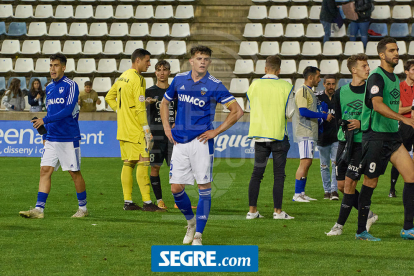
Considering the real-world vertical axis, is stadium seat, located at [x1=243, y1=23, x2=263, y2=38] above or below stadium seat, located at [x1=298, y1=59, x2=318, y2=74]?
above

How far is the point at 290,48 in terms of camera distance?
20156mm

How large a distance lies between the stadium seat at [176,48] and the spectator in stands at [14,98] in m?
5.19

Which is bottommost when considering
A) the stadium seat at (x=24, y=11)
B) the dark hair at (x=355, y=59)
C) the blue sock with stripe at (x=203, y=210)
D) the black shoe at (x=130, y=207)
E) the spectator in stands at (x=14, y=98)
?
the black shoe at (x=130, y=207)

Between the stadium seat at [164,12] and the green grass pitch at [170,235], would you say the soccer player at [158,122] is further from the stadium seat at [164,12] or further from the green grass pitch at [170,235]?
the stadium seat at [164,12]

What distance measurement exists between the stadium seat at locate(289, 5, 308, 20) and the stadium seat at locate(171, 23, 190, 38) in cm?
368

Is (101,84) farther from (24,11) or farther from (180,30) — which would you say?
(24,11)

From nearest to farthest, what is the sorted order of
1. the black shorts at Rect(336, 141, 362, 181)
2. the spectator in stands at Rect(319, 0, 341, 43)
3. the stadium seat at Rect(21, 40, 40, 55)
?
the black shorts at Rect(336, 141, 362, 181) → the spectator in stands at Rect(319, 0, 341, 43) → the stadium seat at Rect(21, 40, 40, 55)

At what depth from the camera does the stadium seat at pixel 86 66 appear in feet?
66.6

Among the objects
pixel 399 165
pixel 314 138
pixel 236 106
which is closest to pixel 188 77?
pixel 236 106

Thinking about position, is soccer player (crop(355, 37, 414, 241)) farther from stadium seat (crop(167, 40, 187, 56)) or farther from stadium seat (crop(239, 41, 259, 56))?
stadium seat (crop(167, 40, 187, 56))

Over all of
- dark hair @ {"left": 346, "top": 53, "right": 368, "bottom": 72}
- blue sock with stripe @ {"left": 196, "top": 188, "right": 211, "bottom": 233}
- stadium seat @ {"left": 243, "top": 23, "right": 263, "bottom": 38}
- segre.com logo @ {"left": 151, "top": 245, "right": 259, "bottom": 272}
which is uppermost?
stadium seat @ {"left": 243, "top": 23, "right": 263, "bottom": 38}

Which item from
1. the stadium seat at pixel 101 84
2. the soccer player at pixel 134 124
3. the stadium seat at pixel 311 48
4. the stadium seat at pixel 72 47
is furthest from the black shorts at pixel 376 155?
→ the stadium seat at pixel 72 47

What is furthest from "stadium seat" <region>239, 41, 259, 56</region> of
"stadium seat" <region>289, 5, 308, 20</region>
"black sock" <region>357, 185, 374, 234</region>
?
"black sock" <region>357, 185, 374, 234</region>

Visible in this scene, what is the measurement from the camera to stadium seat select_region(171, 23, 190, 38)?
20.8 m
